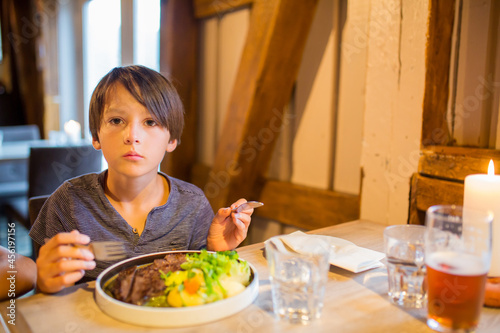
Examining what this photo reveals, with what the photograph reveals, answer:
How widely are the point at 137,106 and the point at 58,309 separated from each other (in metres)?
0.57

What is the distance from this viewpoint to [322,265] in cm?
71

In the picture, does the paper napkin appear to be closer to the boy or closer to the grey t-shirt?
the boy

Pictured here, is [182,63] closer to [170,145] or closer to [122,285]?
[170,145]

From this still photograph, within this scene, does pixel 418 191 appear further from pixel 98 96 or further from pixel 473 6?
pixel 98 96

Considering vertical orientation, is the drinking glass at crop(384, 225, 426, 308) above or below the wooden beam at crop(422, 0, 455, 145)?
below

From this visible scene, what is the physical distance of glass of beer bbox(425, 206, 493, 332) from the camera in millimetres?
667

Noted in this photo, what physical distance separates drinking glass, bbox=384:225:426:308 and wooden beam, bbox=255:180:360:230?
896mm

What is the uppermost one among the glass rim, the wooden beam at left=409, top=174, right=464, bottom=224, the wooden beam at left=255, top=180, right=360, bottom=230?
the glass rim

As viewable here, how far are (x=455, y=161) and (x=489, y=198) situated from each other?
0.44 metres

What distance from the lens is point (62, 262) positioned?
2.52 feet

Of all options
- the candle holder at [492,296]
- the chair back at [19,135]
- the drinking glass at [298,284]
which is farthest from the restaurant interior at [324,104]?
the chair back at [19,135]

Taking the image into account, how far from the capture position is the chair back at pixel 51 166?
2.36 meters

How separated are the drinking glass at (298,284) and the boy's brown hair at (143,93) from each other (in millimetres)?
600

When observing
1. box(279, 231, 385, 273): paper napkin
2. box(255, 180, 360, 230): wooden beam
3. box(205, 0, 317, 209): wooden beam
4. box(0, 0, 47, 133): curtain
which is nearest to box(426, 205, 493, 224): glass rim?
box(279, 231, 385, 273): paper napkin
